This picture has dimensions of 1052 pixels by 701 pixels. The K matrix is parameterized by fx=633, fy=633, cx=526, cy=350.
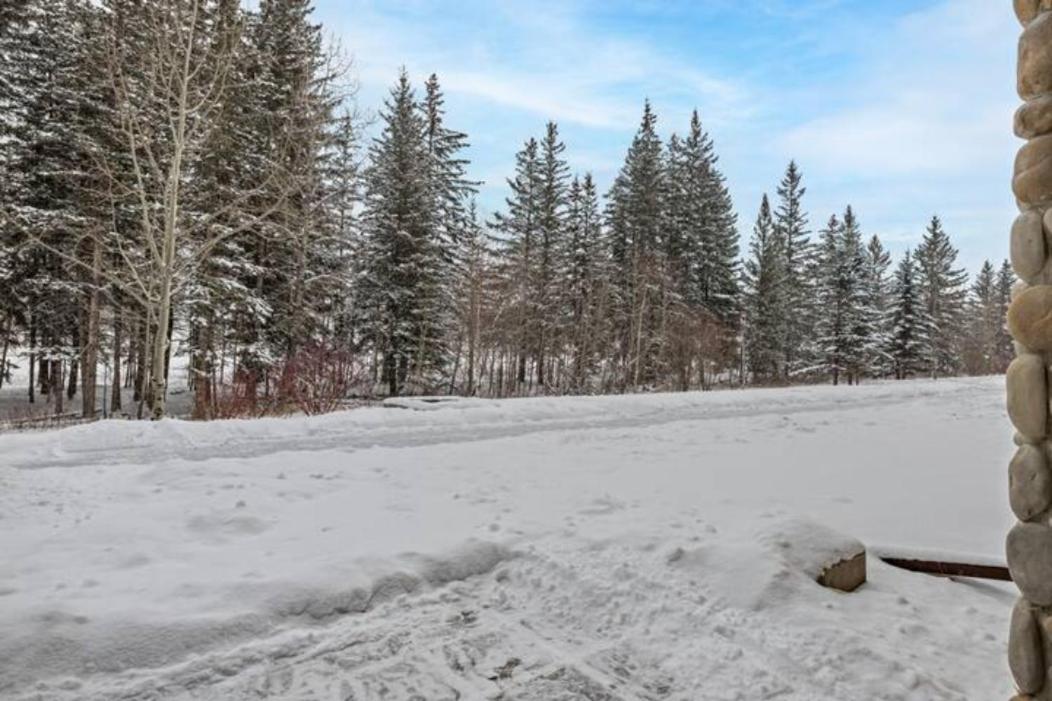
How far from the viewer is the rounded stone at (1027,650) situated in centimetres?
188

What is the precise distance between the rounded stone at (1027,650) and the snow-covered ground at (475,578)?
695mm

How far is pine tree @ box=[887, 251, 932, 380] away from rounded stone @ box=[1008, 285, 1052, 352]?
33974 mm

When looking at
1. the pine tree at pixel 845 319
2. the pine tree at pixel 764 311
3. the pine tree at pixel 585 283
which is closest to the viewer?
the pine tree at pixel 585 283

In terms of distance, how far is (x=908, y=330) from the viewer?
31.6 metres

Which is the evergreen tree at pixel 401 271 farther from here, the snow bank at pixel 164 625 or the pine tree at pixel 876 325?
the pine tree at pixel 876 325

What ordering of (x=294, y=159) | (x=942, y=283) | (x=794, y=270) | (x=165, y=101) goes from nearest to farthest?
(x=165, y=101), (x=294, y=159), (x=794, y=270), (x=942, y=283)

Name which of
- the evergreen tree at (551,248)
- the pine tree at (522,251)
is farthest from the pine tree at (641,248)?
the pine tree at (522,251)

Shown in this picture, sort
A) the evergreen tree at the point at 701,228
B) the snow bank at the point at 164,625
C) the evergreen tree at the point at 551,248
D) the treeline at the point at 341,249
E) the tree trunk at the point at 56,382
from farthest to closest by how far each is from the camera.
→ 1. the evergreen tree at the point at 701,228
2. the evergreen tree at the point at 551,248
3. the tree trunk at the point at 56,382
4. the treeline at the point at 341,249
5. the snow bank at the point at 164,625

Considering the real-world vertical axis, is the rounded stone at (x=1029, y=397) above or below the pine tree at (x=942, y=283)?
below

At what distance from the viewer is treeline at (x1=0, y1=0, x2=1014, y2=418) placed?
11.9 m

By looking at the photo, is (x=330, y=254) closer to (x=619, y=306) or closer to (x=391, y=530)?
(x=619, y=306)

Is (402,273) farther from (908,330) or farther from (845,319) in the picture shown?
(908,330)

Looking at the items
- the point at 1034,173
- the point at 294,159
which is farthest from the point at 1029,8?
the point at 294,159

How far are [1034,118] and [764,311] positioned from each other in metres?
32.2
